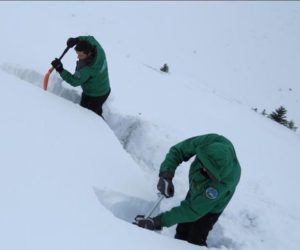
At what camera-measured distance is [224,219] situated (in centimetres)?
390

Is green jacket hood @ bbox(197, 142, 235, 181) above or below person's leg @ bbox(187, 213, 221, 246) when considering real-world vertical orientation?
above

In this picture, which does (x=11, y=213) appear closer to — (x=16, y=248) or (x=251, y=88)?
(x=16, y=248)

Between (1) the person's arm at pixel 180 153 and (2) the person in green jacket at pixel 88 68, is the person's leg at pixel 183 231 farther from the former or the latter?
(2) the person in green jacket at pixel 88 68

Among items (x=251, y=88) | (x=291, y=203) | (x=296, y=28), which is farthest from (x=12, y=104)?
(x=296, y=28)

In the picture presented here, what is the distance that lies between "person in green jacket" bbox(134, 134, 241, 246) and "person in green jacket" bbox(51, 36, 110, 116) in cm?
140

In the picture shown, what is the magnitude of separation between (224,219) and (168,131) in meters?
1.41

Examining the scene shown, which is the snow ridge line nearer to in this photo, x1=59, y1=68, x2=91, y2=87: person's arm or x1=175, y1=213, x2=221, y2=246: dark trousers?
x1=59, y1=68, x2=91, y2=87: person's arm

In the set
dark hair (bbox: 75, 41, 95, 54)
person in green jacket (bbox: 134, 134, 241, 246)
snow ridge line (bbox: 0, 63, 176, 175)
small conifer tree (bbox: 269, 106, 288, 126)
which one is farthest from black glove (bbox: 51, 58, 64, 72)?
small conifer tree (bbox: 269, 106, 288, 126)

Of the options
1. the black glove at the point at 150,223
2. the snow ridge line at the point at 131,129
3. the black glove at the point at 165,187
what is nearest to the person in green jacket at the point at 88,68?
the snow ridge line at the point at 131,129

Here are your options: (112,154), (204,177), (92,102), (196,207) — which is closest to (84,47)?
(92,102)

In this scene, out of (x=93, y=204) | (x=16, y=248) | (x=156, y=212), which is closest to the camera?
(x=16, y=248)

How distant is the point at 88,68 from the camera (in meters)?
4.12

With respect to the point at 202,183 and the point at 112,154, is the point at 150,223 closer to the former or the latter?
the point at 202,183

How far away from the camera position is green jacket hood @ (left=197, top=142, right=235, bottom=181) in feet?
9.23
